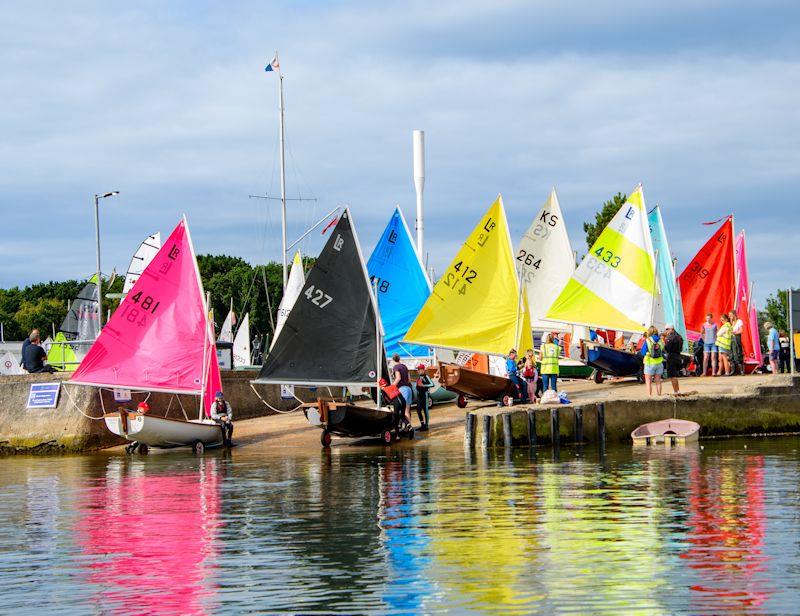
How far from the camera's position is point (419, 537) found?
670 inches

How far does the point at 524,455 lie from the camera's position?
2920 cm

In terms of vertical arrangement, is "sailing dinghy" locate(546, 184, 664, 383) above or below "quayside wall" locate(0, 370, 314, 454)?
above

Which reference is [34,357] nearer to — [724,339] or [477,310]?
[477,310]

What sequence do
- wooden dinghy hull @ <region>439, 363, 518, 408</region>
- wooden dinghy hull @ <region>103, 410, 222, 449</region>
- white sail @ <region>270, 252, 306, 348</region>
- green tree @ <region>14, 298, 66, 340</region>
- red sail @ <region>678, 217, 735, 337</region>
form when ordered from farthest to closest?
green tree @ <region>14, 298, 66, 340</region> → white sail @ <region>270, 252, 306, 348</region> → red sail @ <region>678, 217, 735, 337</region> → wooden dinghy hull @ <region>439, 363, 518, 408</region> → wooden dinghy hull @ <region>103, 410, 222, 449</region>

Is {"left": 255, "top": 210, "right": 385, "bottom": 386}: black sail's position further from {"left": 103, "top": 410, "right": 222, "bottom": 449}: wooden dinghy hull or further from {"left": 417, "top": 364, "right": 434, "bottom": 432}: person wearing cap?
{"left": 103, "top": 410, "right": 222, "bottom": 449}: wooden dinghy hull

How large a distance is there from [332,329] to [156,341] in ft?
17.1

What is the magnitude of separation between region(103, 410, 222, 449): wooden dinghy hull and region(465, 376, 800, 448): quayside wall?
748 cm

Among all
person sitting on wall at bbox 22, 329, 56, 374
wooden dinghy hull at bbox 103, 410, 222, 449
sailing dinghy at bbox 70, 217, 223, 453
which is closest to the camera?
wooden dinghy hull at bbox 103, 410, 222, 449

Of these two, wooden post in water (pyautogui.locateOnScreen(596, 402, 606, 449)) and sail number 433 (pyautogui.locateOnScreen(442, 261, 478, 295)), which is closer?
wooden post in water (pyautogui.locateOnScreen(596, 402, 606, 449))

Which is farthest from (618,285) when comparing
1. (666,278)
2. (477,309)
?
(477,309)

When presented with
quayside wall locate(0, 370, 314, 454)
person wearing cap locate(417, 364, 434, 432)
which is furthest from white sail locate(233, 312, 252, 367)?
person wearing cap locate(417, 364, 434, 432)

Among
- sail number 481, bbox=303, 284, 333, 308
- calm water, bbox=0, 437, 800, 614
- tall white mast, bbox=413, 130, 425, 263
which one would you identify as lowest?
calm water, bbox=0, 437, 800, 614

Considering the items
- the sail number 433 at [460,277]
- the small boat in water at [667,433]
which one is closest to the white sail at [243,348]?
the sail number 433 at [460,277]

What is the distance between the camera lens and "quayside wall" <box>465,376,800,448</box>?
31.1m
